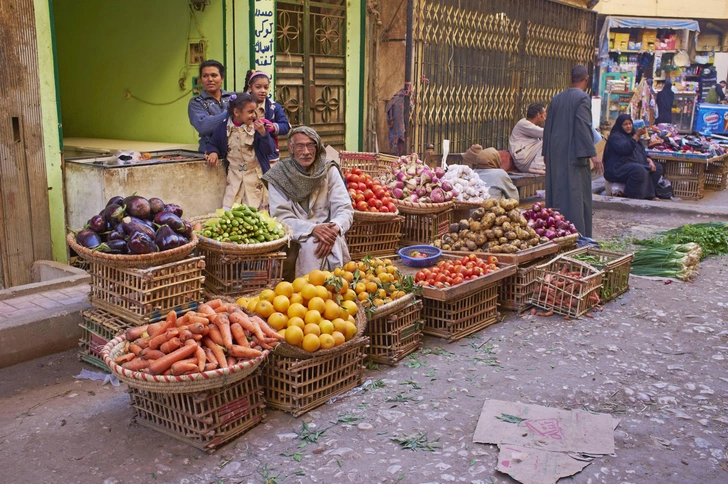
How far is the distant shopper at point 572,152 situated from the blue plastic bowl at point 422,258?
281cm

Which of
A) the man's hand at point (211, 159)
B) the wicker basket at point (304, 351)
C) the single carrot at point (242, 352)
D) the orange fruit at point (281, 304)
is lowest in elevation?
the wicker basket at point (304, 351)

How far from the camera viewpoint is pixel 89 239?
4.49 meters

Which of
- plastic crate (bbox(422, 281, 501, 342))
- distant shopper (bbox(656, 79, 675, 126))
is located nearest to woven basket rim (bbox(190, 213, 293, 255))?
plastic crate (bbox(422, 281, 501, 342))

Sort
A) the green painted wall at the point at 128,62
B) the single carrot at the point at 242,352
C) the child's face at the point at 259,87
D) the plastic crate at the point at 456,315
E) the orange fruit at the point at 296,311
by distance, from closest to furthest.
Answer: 1. the single carrot at the point at 242,352
2. the orange fruit at the point at 296,311
3. the plastic crate at the point at 456,315
4. the child's face at the point at 259,87
5. the green painted wall at the point at 128,62

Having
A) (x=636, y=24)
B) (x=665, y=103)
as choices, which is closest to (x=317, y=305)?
(x=665, y=103)

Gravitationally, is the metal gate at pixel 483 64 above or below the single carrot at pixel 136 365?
above

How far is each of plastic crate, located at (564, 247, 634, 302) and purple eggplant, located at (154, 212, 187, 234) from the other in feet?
12.1

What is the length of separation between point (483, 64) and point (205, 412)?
9455mm

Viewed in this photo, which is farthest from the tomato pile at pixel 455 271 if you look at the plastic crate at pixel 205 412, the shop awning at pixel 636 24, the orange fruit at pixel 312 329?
the shop awning at pixel 636 24

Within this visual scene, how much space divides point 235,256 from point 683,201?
32.3ft

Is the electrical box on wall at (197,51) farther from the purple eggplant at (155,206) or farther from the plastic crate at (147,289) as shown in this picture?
the plastic crate at (147,289)

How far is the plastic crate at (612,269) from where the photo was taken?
20.7ft

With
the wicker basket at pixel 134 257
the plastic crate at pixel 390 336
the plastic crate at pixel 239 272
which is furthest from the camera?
the plastic crate at pixel 239 272

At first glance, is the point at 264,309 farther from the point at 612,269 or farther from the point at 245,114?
the point at 612,269
